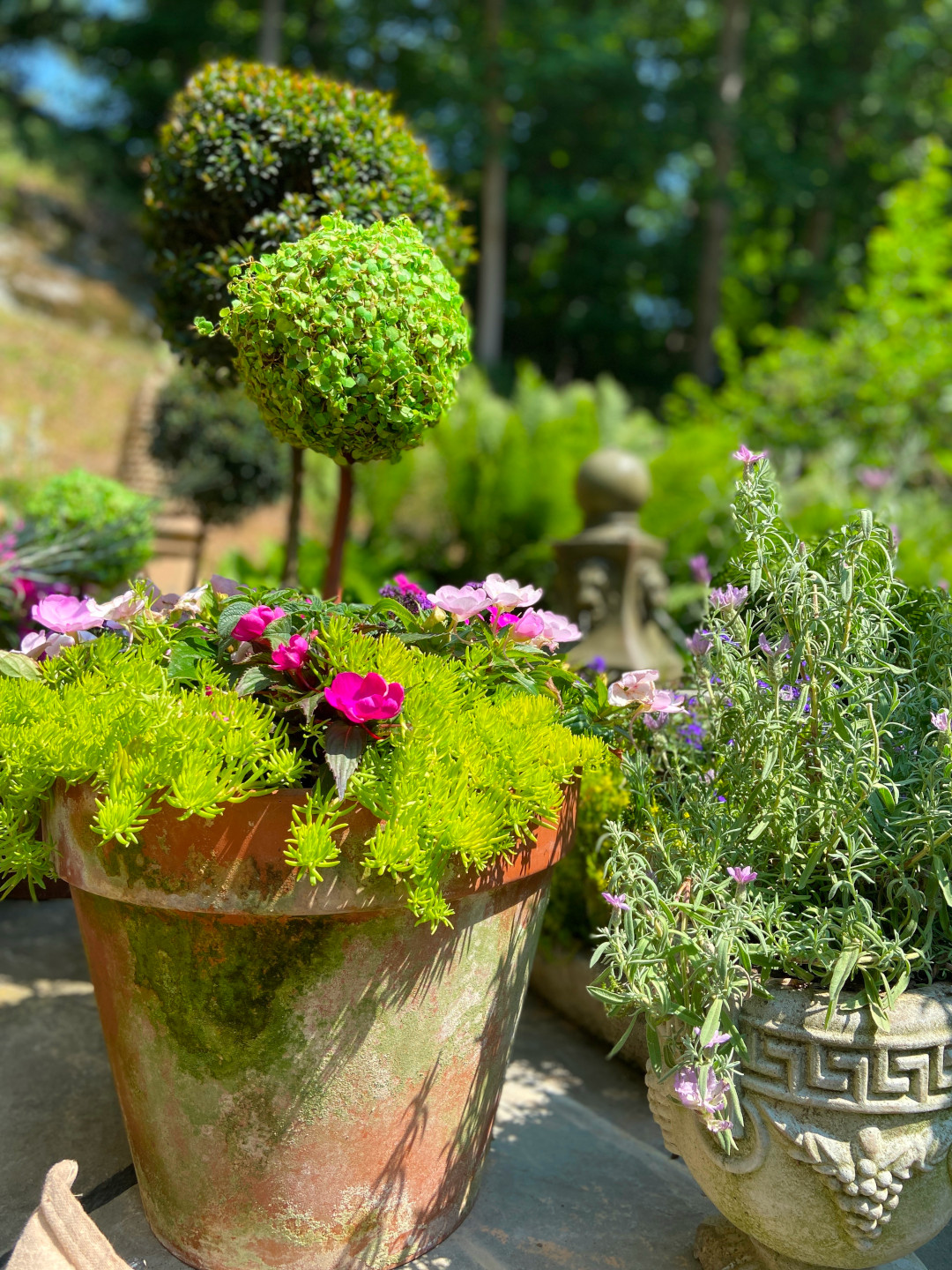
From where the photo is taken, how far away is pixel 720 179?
46.8ft

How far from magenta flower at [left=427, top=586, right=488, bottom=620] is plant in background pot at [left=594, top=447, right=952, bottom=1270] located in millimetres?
383

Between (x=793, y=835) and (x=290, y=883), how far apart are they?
71 cm

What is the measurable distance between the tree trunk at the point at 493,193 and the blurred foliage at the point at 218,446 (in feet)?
28.2

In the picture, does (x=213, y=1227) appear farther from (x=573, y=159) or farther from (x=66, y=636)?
(x=573, y=159)

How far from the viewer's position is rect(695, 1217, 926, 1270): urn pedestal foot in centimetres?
135

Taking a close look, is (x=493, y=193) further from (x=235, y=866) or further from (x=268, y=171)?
(x=235, y=866)

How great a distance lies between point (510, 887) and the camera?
4.75 ft

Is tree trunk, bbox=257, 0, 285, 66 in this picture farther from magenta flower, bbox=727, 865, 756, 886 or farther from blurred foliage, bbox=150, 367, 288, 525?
magenta flower, bbox=727, 865, 756, 886

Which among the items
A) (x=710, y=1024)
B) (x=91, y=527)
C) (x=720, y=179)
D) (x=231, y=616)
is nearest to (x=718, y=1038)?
(x=710, y=1024)

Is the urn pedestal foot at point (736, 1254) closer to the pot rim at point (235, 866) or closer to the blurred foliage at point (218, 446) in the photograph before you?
the pot rim at point (235, 866)

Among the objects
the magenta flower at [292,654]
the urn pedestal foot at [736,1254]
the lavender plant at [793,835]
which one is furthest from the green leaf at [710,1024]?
the magenta flower at [292,654]

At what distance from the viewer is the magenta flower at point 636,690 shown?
160 cm

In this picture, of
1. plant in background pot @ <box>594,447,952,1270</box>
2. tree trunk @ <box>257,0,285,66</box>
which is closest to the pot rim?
plant in background pot @ <box>594,447,952,1270</box>

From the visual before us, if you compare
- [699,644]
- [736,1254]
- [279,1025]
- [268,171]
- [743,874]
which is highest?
[268,171]
